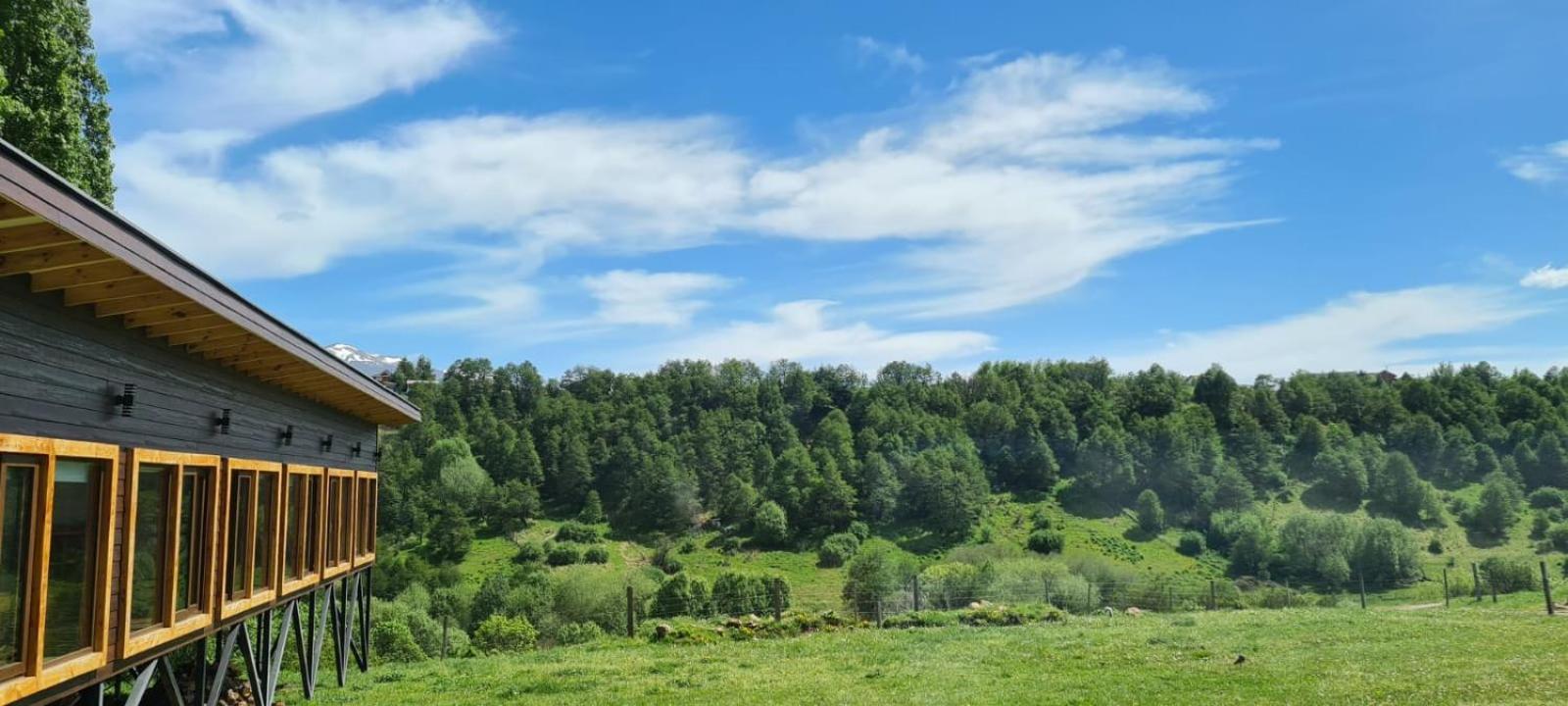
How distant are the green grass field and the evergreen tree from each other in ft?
31.3

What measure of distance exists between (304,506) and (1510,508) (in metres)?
86.4

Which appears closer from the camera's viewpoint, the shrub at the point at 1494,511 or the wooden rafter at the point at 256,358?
the wooden rafter at the point at 256,358

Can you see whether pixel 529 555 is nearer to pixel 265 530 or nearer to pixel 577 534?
pixel 577 534

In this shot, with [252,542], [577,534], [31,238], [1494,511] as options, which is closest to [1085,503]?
[1494,511]

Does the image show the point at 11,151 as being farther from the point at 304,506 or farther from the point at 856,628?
the point at 856,628

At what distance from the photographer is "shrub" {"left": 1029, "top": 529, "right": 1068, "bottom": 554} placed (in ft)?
244

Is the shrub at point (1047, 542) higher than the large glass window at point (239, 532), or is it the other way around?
the large glass window at point (239, 532)

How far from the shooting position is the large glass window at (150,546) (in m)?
5.93

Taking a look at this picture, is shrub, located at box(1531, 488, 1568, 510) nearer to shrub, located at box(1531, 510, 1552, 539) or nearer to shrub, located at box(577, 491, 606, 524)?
shrub, located at box(1531, 510, 1552, 539)

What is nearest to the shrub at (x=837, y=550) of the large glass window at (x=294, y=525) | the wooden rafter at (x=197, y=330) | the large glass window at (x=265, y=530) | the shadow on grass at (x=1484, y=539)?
the shadow on grass at (x=1484, y=539)

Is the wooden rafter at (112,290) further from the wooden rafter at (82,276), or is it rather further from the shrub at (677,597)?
the shrub at (677,597)

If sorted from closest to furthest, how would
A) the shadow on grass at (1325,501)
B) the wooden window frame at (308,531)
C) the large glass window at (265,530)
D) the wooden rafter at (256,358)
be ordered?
the wooden rafter at (256,358) < the large glass window at (265,530) < the wooden window frame at (308,531) < the shadow on grass at (1325,501)

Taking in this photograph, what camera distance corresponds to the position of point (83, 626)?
530 centimetres

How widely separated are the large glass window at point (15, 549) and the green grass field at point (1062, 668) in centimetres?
850
